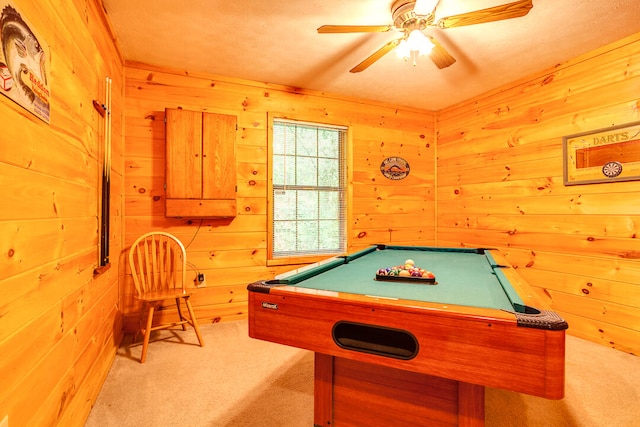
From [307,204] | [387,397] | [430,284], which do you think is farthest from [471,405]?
[307,204]

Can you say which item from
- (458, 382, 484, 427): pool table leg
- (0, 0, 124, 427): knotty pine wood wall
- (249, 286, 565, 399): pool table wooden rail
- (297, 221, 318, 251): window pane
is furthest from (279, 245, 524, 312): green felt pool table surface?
(297, 221, 318, 251): window pane

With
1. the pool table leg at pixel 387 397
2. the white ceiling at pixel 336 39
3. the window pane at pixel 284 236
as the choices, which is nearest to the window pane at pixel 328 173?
the window pane at pixel 284 236

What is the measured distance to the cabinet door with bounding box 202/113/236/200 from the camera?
2902mm

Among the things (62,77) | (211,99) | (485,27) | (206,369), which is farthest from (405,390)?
(211,99)

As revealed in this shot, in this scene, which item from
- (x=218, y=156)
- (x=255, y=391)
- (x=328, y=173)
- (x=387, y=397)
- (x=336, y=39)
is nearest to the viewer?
(x=387, y=397)

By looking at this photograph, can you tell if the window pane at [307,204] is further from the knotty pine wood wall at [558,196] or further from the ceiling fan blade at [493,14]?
the ceiling fan blade at [493,14]

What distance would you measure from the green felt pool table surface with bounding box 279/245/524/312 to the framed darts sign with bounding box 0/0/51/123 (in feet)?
3.76

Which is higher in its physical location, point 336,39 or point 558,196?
point 336,39

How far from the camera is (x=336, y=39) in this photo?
2482mm

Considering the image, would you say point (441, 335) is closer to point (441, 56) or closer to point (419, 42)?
point (419, 42)

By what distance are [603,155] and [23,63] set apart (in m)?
3.69

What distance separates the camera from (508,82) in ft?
10.8

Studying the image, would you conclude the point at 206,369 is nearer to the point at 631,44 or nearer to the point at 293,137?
the point at 293,137

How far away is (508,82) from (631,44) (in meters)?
0.97
